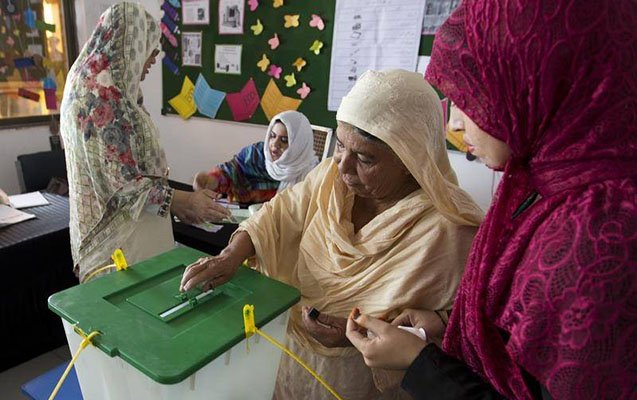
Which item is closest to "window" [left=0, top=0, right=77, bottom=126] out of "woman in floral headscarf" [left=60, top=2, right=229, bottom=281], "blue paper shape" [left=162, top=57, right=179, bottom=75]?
"blue paper shape" [left=162, top=57, right=179, bottom=75]

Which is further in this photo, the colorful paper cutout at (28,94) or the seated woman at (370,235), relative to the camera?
the colorful paper cutout at (28,94)

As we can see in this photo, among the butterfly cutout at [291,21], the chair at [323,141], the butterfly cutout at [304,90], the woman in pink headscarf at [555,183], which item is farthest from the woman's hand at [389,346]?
the butterfly cutout at [291,21]

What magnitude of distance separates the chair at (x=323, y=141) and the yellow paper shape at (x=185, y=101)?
1.20 metres

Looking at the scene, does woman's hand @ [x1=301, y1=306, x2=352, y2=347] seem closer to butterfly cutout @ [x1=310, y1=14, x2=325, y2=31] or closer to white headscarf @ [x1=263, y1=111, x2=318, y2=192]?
white headscarf @ [x1=263, y1=111, x2=318, y2=192]

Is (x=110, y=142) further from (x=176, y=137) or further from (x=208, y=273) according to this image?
(x=176, y=137)

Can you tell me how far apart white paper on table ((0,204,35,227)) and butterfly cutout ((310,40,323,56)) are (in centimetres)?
177

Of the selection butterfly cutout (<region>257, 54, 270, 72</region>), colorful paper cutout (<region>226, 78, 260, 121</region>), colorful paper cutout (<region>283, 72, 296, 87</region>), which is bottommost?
colorful paper cutout (<region>226, 78, 260, 121</region>)

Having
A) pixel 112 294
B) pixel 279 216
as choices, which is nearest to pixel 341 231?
pixel 279 216

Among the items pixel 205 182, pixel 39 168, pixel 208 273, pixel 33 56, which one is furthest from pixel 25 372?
pixel 33 56

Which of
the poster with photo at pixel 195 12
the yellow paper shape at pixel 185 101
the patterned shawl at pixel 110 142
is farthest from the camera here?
the yellow paper shape at pixel 185 101

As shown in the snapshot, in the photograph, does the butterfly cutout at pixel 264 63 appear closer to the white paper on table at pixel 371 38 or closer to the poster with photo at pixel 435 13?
the white paper on table at pixel 371 38

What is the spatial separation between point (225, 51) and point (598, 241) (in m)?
2.93

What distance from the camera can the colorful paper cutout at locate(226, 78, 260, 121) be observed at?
295 centimetres

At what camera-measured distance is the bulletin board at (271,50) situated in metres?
2.59
